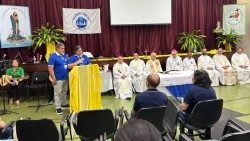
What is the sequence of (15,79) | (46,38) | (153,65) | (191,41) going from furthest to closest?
(191,41)
(153,65)
(46,38)
(15,79)

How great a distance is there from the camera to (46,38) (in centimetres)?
813

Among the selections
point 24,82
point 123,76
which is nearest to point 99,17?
point 123,76

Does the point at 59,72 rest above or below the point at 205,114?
above

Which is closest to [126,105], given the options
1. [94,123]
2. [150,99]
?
[150,99]

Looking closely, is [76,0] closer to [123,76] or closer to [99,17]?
[99,17]

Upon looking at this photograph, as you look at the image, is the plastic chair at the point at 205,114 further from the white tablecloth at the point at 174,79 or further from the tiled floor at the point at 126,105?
the white tablecloth at the point at 174,79

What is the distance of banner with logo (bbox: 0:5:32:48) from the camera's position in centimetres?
771

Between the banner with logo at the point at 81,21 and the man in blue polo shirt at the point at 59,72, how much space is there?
2.03 metres

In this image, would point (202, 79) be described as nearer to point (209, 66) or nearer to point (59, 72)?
point (59, 72)

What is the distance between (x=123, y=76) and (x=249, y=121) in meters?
3.74

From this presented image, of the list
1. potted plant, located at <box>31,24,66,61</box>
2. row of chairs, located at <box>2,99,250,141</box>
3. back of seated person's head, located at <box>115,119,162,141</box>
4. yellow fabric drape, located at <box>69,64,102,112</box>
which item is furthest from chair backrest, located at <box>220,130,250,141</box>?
potted plant, located at <box>31,24,66,61</box>

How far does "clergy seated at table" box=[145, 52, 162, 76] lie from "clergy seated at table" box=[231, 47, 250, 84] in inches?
103

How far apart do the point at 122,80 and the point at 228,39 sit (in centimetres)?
414

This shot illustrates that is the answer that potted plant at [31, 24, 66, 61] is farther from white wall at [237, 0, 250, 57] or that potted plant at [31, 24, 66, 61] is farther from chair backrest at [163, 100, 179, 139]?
white wall at [237, 0, 250, 57]
